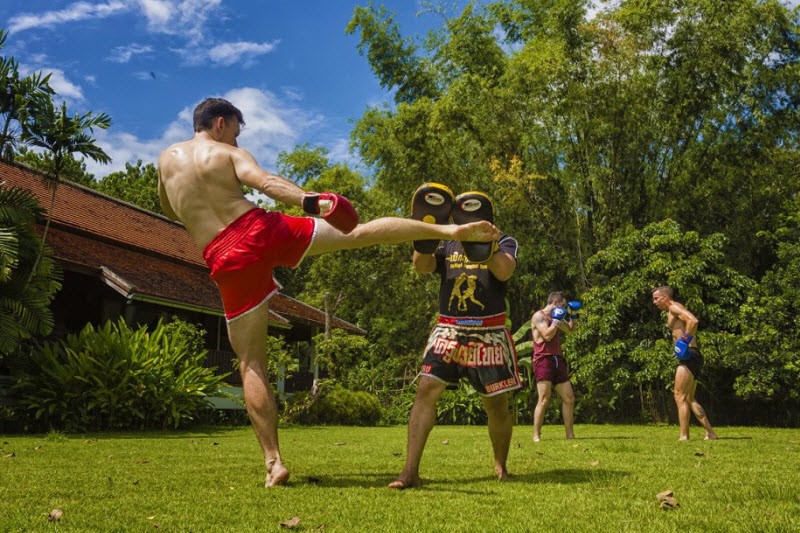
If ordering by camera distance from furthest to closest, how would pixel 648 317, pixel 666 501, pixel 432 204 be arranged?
pixel 648 317 → pixel 432 204 → pixel 666 501

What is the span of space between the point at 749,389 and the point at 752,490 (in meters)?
13.9

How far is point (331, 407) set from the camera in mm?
17344

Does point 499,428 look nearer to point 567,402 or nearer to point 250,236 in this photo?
point 250,236

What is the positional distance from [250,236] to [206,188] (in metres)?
0.39

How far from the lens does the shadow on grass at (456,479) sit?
395 centimetres

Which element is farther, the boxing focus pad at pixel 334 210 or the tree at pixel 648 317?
the tree at pixel 648 317

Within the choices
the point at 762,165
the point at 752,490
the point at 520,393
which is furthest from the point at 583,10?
the point at 752,490

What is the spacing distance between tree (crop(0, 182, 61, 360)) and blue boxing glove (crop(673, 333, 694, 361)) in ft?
30.5

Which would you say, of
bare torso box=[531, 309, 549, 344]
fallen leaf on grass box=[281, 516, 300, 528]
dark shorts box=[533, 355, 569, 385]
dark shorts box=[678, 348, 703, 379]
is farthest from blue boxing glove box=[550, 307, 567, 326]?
fallen leaf on grass box=[281, 516, 300, 528]

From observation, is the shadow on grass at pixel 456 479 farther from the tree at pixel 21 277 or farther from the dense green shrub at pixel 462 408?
the dense green shrub at pixel 462 408

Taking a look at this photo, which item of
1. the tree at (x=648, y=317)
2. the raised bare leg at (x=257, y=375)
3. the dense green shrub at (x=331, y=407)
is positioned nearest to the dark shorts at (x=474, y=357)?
the raised bare leg at (x=257, y=375)

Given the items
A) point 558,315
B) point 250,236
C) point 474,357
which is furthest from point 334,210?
point 558,315

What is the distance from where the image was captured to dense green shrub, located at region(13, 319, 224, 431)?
11266 millimetres

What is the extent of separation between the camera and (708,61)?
62.3ft
